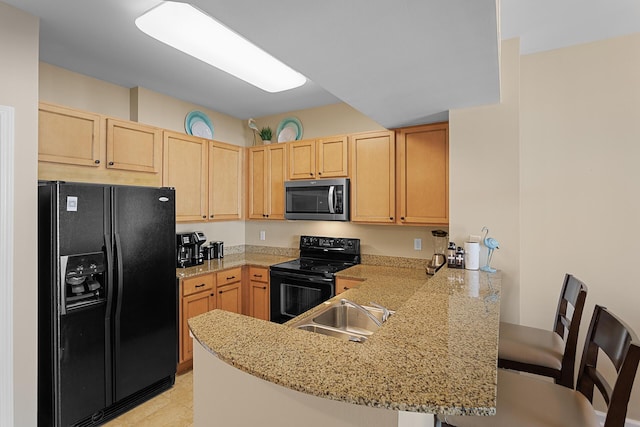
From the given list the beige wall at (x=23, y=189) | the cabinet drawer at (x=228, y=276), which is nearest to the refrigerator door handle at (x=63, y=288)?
the beige wall at (x=23, y=189)

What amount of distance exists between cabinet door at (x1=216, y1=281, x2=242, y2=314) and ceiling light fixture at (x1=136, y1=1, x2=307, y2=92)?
2068 mm

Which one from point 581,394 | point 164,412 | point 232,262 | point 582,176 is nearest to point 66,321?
point 164,412

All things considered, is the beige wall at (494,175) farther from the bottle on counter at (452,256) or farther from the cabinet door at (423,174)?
the cabinet door at (423,174)

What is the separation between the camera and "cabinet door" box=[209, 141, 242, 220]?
142 inches

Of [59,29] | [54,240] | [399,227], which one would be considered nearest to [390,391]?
[54,240]

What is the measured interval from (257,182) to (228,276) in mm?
1207

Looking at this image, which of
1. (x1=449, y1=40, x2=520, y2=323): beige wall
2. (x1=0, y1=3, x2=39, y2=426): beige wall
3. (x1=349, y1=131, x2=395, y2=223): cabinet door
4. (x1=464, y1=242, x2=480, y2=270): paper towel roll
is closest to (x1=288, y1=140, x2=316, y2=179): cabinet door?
(x1=349, y1=131, x2=395, y2=223): cabinet door

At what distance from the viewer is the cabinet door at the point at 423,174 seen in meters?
2.77

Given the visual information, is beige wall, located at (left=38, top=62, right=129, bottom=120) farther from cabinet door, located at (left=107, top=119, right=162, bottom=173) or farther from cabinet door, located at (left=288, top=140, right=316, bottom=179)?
cabinet door, located at (left=288, top=140, right=316, bottom=179)

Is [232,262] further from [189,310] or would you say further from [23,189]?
[23,189]

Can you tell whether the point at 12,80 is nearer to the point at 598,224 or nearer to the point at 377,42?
the point at 377,42

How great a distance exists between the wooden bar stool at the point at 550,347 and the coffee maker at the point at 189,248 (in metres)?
2.93

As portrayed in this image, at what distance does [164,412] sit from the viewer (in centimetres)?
240

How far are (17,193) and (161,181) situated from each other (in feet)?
3.82
